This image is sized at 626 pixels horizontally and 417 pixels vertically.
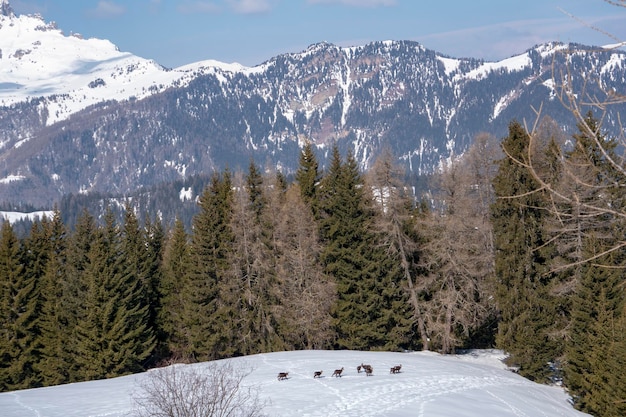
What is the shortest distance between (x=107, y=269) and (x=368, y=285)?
15922 millimetres

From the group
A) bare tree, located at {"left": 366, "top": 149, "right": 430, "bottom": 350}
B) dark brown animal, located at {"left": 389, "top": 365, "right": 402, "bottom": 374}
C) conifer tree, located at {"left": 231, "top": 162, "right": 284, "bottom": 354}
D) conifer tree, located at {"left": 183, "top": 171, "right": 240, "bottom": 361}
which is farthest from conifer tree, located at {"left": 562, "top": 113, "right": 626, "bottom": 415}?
conifer tree, located at {"left": 183, "top": 171, "right": 240, "bottom": 361}

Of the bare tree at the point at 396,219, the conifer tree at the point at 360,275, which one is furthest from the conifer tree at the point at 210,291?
the bare tree at the point at 396,219

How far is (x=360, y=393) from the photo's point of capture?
23.3 m

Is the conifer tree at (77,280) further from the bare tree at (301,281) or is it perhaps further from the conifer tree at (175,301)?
the bare tree at (301,281)

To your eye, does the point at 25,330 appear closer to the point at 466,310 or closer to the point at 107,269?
the point at 107,269

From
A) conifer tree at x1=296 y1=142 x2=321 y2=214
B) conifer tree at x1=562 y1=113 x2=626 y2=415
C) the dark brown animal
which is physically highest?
conifer tree at x1=296 y1=142 x2=321 y2=214

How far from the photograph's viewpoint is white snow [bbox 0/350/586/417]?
20.9m

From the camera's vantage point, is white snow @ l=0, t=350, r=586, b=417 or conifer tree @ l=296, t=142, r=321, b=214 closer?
white snow @ l=0, t=350, r=586, b=417

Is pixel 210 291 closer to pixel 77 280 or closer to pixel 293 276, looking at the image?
pixel 293 276

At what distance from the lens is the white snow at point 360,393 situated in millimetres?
20859

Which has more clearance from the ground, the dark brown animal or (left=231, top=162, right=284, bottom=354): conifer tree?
(left=231, top=162, right=284, bottom=354): conifer tree

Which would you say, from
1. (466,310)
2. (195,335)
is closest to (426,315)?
(466,310)

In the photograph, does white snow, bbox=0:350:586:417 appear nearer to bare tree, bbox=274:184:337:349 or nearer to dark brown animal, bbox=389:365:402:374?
dark brown animal, bbox=389:365:402:374

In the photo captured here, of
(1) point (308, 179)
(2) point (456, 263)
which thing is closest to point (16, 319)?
(1) point (308, 179)
